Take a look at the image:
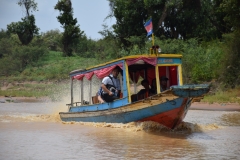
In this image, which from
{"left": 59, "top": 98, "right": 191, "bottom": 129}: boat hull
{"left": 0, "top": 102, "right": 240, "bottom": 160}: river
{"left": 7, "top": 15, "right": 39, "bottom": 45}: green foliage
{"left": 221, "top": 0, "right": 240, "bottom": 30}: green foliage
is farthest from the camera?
{"left": 7, "top": 15, "right": 39, "bottom": 45}: green foliage

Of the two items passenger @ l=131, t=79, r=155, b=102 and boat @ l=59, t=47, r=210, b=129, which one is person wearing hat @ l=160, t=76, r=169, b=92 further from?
passenger @ l=131, t=79, r=155, b=102

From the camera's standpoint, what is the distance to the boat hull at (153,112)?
35.9 feet

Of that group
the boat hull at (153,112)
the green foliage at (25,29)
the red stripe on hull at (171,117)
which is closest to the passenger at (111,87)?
the boat hull at (153,112)

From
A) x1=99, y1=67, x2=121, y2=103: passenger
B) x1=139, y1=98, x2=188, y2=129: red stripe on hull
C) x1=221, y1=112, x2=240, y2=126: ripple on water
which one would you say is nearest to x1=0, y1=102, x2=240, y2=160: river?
x1=139, y1=98, x2=188, y2=129: red stripe on hull

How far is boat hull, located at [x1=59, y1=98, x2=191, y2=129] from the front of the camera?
35.9 feet

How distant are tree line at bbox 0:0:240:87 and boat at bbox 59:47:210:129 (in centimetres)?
1214

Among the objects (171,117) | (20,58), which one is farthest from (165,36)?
(171,117)

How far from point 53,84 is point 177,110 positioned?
79.0 ft

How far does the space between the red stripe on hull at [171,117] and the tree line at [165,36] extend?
44.4 feet

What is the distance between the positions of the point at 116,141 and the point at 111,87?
90.9 inches

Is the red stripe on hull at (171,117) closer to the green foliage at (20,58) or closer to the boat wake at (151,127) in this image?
the boat wake at (151,127)

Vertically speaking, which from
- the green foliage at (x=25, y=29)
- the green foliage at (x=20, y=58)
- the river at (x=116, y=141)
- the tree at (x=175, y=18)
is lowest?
the river at (x=116, y=141)

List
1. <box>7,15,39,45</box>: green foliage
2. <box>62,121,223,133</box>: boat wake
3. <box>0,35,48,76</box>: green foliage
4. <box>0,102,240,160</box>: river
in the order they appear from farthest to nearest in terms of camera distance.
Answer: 1. <box>7,15,39,45</box>: green foliage
2. <box>0,35,48,76</box>: green foliage
3. <box>62,121,223,133</box>: boat wake
4. <box>0,102,240,160</box>: river

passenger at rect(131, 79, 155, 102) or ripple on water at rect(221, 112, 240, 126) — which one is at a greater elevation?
passenger at rect(131, 79, 155, 102)
